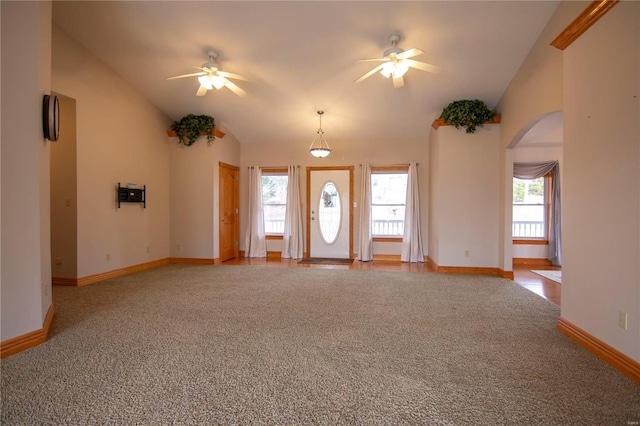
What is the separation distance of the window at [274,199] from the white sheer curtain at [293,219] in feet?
0.97

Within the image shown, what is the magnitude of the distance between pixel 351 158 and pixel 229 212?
3.00m

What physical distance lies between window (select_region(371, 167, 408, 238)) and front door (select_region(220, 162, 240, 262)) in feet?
10.4

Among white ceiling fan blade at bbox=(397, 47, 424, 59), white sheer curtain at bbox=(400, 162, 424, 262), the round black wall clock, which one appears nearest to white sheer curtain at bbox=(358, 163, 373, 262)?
white sheer curtain at bbox=(400, 162, 424, 262)

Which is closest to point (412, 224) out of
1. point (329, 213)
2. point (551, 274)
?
point (329, 213)

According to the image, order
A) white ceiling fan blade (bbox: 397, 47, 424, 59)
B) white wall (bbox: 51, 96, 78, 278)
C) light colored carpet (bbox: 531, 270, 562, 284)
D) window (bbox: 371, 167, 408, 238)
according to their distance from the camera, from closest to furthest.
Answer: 1. white ceiling fan blade (bbox: 397, 47, 424, 59)
2. white wall (bbox: 51, 96, 78, 278)
3. light colored carpet (bbox: 531, 270, 562, 284)
4. window (bbox: 371, 167, 408, 238)

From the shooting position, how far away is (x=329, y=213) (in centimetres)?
751

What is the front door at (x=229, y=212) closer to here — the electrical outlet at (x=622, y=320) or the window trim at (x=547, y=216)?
the electrical outlet at (x=622, y=320)

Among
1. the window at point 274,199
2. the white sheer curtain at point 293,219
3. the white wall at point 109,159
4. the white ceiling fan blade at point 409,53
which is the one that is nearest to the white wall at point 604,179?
the white ceiling fan blade at point 409,53

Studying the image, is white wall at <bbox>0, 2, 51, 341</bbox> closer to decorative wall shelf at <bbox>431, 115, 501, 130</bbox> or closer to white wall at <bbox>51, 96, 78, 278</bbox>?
white wall at <bbox>51, 96, 78, 278</bbox>

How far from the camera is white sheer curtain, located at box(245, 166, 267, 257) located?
7.57 meters

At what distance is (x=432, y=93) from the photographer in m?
5.39

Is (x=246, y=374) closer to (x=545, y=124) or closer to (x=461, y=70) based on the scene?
(x=461, y=70)

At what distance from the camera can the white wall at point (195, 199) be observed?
6.52 metres

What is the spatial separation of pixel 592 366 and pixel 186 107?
6.68 meters
